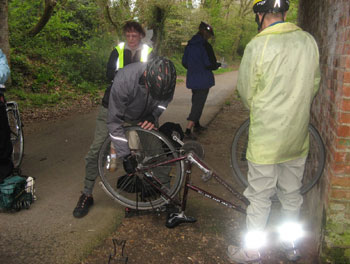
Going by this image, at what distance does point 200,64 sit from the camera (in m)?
6.54

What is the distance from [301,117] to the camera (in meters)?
2.62

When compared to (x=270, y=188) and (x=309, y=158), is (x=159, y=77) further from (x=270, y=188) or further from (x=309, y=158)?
(x=309, y=158)

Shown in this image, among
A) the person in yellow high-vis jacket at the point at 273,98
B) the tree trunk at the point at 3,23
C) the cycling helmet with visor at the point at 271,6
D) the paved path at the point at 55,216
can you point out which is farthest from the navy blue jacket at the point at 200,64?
the tree trunk at the point at 3,23

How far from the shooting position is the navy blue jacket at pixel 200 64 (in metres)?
6.49

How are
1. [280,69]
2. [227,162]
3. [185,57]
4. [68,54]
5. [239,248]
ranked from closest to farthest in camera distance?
[280,69], [239,248], [227,162], [185,57], [68,54]

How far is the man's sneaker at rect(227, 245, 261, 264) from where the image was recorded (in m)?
2.90

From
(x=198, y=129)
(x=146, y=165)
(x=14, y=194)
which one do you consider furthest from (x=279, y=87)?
(x=198, y=129)

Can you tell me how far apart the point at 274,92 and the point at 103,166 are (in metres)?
1.98

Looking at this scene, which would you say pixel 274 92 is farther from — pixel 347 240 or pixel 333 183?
pixel 347 240

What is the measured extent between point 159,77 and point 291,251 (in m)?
1.96

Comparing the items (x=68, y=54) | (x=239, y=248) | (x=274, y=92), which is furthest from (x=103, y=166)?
(x=68, y=54)

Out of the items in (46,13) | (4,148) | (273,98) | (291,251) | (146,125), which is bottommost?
(291,251)

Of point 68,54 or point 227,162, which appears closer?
point 227,162

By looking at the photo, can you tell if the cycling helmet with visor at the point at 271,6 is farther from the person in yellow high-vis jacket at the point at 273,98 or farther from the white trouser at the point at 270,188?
the white trouser at the point at 270,188
